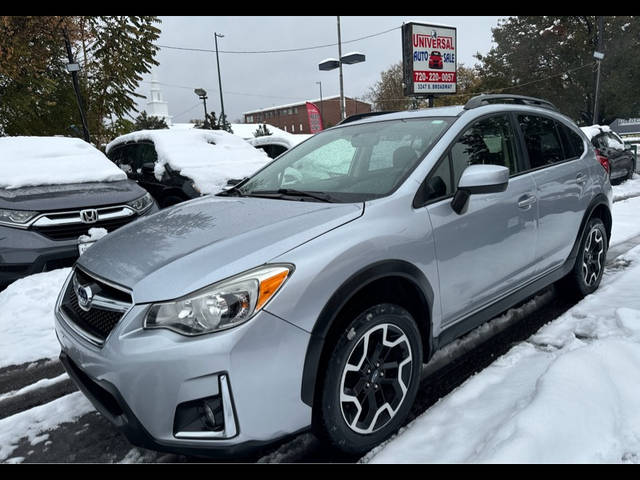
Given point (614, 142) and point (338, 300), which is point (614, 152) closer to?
point (614, 142)

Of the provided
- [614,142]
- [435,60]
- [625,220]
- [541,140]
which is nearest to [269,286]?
[541,140]

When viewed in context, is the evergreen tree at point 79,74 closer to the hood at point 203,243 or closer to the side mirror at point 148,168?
the side mirror at point 148,168

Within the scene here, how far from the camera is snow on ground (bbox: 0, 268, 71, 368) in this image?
→ 3.55m

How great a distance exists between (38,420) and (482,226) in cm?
284

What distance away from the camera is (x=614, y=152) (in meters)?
12.5

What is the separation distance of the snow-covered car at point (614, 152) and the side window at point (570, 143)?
964 cm

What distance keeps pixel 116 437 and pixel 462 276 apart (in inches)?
82.2

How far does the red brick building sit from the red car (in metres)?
60.7

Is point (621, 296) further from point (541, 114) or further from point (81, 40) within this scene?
point (81, 40)

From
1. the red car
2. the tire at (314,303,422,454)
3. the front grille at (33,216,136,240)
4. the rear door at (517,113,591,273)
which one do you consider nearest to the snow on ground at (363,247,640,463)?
the tire at (314,303,422,454)

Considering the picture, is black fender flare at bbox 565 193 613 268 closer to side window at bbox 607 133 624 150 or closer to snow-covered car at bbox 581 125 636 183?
snow-covered car at bbox 581 125 636 183

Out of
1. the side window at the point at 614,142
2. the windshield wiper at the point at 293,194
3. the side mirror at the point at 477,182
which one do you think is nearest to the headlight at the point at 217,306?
the windshield wiper at the point at 293,194

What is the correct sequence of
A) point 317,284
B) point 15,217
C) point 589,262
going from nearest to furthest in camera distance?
point 317,284 → point 589,262 → point 15,217
